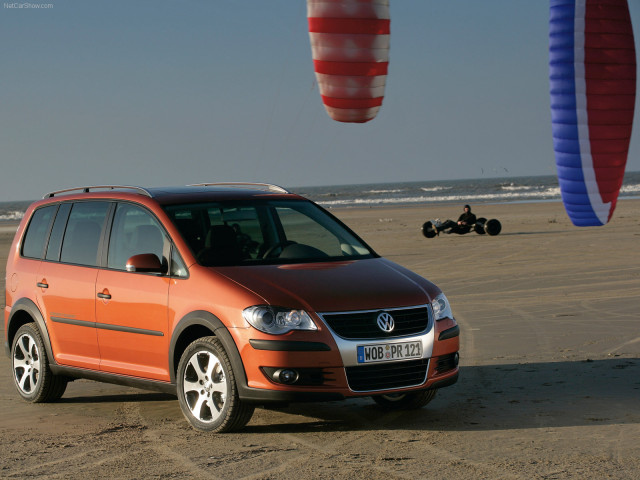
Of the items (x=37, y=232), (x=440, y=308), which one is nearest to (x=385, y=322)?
(x=440, y=308)

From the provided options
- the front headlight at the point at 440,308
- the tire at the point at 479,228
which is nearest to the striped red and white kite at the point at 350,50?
the tire at the point at 479,228

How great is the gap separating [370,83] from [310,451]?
51.3 feet

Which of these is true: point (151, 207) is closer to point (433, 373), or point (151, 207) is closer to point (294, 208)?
point (294, 208)

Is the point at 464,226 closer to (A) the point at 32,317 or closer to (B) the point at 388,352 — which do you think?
(A) the point at 32,317

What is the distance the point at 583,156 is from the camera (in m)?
19.8

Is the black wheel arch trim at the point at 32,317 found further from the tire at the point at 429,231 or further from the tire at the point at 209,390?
the tire at the point at 429,231

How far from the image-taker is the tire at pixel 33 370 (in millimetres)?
8712

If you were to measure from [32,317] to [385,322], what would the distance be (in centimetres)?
358

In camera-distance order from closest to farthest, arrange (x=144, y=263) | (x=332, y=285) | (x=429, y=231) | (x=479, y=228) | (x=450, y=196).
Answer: (x=332, y=285), (x=144, y=263), (x=429, y=231), (x=479, y=228), (x=450, y=196)

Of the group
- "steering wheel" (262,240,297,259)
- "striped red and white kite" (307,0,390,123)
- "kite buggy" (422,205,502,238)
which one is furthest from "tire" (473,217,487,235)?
"steering wheel" (262,240,297,259)

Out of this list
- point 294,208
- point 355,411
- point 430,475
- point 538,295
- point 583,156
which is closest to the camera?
point 430,475

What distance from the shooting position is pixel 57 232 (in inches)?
355

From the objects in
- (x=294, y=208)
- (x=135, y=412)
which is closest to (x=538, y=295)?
(x=294, y=208)

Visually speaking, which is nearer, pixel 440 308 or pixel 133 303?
pixel 440 308
